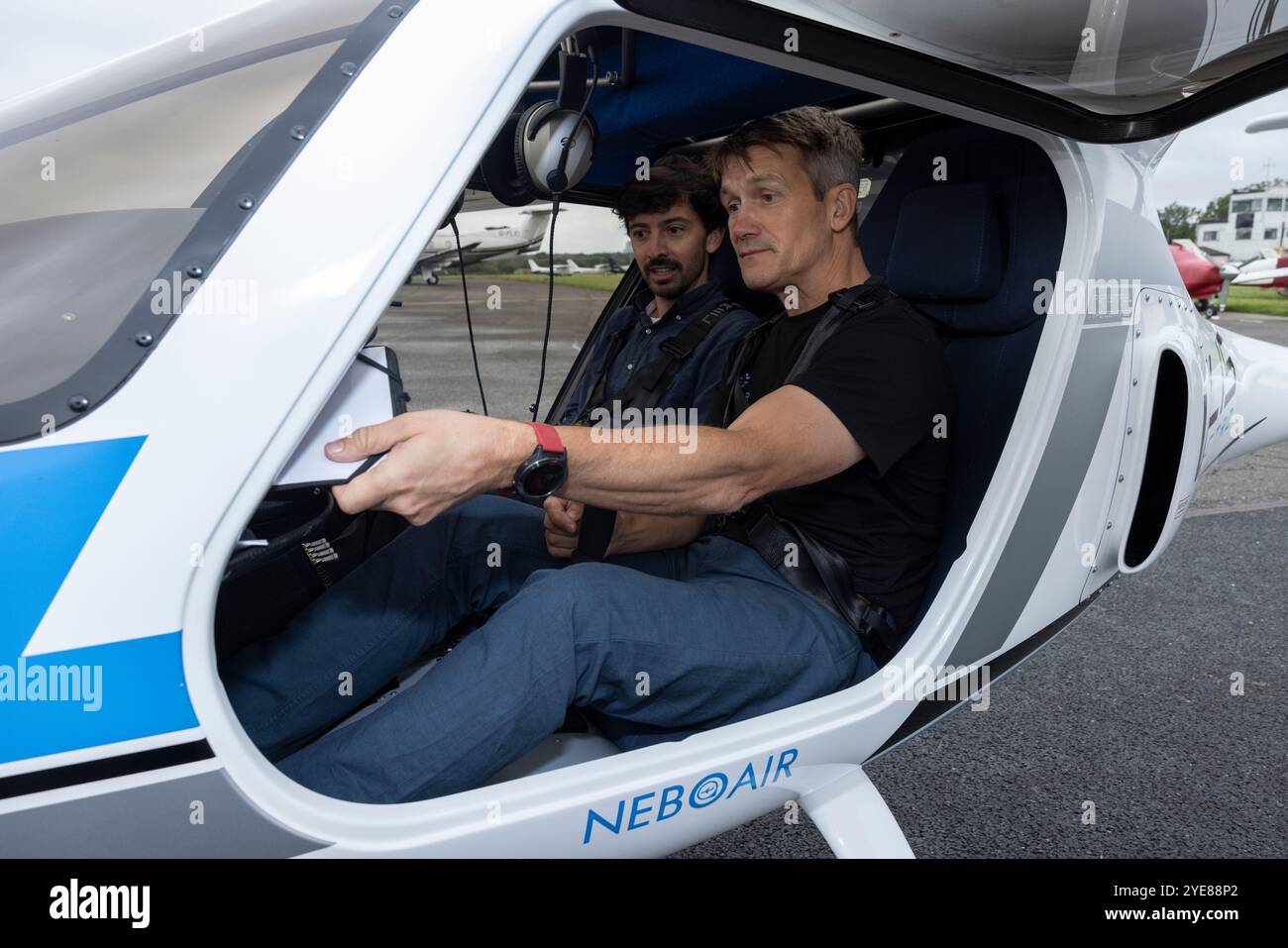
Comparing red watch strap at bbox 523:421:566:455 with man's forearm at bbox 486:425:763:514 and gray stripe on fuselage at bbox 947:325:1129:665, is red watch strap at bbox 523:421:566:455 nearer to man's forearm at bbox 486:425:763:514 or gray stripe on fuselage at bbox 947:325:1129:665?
man's forearm at bbox 486:425:763:514

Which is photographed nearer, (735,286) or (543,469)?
(543,469)

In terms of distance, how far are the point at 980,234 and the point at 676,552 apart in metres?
0.81

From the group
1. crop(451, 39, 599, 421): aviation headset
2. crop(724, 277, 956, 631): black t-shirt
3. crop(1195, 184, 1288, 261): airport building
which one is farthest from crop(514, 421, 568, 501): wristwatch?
crop(1195, 184, 1288, 261): airport building

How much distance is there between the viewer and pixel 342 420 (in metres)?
1.01

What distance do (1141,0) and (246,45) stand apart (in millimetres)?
1186

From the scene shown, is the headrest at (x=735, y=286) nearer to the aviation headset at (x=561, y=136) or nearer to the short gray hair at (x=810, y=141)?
the short gray hair at (x=810, y=141)

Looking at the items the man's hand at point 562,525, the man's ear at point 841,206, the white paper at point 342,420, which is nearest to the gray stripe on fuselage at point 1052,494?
the man's ear at point 841,206

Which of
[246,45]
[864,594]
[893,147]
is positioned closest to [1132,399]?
[864,594]

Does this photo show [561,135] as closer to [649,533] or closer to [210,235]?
[210,235]

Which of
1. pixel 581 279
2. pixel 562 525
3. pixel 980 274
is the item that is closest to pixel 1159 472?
pixel 980 274

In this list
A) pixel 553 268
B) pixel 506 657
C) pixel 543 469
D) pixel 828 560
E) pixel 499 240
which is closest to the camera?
pixel 543 469

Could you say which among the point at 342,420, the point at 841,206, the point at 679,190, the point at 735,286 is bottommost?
the point at 342,420

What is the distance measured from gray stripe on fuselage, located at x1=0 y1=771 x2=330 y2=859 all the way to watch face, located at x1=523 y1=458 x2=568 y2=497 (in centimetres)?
A: 44

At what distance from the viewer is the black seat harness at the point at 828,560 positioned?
61.4 inches
